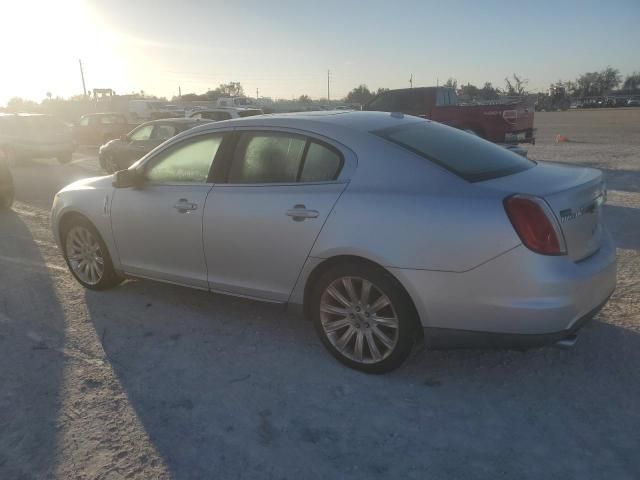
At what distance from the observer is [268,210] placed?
3.74m

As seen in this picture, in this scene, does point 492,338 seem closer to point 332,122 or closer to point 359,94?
point 332,122

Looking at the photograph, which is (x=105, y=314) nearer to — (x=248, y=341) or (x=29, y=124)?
(x=248, y=341)

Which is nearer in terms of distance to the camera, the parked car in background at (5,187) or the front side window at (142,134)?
the parked car in background at (5,187)

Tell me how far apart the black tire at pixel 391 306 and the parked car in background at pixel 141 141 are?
9464 mm

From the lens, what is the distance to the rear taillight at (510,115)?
13500mm

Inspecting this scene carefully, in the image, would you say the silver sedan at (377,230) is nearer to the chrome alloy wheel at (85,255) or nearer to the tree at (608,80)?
the chrome alloy wheel at (85,255)

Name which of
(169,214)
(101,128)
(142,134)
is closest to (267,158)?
(169,214)

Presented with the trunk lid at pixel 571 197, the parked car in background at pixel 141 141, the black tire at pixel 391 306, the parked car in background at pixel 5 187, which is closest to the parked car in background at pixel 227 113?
the parked car in background at pixel 141 141

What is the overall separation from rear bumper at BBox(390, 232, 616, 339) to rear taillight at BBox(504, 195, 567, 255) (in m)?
0.05

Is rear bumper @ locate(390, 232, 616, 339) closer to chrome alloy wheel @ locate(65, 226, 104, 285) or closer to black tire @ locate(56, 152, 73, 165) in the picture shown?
chrome alloy wheel @ locate(65, 226, 104, 285)

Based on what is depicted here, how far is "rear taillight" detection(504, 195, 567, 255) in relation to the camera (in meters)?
2.90

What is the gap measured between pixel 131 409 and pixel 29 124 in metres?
16.8

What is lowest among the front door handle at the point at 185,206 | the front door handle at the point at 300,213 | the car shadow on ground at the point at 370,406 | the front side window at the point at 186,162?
the car shadow on ground at the point at 370,406

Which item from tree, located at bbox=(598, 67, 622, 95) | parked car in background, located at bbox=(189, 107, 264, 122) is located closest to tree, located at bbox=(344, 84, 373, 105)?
tree, located at bbox=(598, 67, 622, 95)
